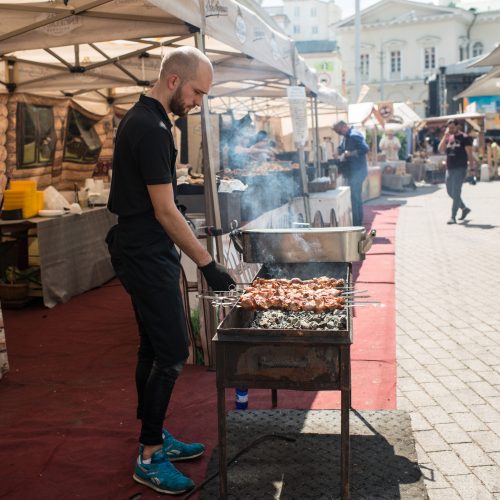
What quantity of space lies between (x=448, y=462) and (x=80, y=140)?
7.57m

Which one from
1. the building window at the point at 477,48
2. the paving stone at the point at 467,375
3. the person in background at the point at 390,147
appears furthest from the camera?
the building window at the point at 477,48

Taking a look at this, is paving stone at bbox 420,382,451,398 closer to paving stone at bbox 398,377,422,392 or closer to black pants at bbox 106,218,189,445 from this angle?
paving stone at bbox 398,377,422,392

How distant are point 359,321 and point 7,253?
3.97 metres

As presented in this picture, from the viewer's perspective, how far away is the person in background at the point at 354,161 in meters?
12.1

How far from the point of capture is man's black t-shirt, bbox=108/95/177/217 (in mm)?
2936

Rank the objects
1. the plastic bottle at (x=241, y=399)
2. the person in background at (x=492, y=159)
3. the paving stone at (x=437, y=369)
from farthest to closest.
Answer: the person in background at (x=492, y=159) → the paving stone at (x=437, y=369) → the plastic bottle at (x=241, y=399)

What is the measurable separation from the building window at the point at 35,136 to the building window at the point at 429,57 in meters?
61.1

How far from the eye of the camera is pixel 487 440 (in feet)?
12.6

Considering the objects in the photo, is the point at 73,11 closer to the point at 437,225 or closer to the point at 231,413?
the point at 231,413

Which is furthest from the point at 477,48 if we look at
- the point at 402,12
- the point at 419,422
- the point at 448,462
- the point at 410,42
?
the point at 448,462

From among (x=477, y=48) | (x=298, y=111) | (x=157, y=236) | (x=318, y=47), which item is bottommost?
(x=157, y=236)

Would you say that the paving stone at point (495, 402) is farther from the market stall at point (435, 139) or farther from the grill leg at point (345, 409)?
the market stall at point (435, 139)

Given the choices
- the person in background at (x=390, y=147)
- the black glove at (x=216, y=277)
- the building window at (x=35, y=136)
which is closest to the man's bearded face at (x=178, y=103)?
the black glove at (x=216, y=277)

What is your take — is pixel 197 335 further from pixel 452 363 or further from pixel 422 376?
pixel 452 363
